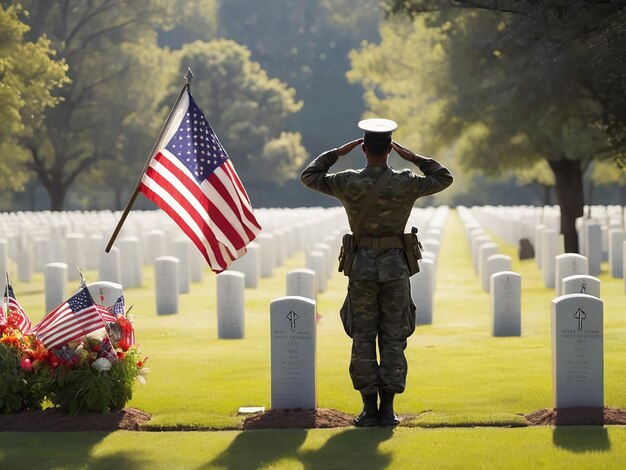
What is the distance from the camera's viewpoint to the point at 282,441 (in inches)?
325

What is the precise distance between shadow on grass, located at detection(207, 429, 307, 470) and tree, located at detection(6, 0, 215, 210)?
35946mm

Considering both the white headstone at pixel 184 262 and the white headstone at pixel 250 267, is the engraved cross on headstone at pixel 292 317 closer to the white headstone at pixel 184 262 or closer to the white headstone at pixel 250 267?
the white headstone at pixel 184 262

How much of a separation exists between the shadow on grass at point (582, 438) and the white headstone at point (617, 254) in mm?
15154

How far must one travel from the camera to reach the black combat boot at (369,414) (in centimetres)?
866

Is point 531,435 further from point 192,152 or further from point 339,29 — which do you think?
point 339,29

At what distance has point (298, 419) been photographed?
8797 mm

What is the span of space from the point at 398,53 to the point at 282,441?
3471cm

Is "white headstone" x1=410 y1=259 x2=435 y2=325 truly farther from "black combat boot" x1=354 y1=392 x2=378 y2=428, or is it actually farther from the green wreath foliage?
the green wreath foliage

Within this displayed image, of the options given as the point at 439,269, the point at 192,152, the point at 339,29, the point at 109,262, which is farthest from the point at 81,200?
the point at 192,152

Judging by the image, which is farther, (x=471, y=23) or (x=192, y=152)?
(x=471, y=23)

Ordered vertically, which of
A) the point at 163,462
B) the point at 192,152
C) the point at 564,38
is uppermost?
the point at 564,38

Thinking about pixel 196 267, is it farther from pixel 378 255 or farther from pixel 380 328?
pixel 378 255

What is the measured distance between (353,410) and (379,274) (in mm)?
1518

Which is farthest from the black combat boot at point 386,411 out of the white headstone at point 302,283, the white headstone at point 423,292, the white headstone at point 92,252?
the white headstone at point 92,252
